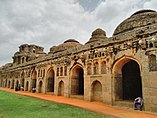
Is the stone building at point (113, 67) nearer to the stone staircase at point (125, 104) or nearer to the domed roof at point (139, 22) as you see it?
the domed roof at point (139, 22)

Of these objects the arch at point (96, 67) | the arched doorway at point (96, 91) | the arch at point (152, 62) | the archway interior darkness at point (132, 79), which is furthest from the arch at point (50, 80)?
the arch at point (152, 62)

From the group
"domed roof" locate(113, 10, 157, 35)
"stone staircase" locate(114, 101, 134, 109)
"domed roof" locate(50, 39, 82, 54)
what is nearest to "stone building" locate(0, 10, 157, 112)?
"domed roof" locate(113, 10, 157, 35)

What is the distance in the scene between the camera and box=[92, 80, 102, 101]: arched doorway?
13.9 metres

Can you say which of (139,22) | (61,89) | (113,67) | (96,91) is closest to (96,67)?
(113,67)

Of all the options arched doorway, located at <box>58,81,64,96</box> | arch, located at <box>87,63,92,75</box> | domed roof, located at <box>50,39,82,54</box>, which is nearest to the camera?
arch, located at <box>87,63,92,75</box>

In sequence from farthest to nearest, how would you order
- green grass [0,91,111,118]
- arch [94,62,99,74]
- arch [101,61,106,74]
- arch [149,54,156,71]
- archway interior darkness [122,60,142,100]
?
archway interior darkness [122,60,142,100] < arch [94,62,99,74] < arch [101,61,106,74] < arch [149,54,156,71] < green grass [0,91,111,118]

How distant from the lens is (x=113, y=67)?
500 inches

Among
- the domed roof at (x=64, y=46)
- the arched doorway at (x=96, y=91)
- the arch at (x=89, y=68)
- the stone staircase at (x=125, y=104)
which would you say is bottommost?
the stone staircase at (x=125, y=104)

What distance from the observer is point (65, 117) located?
295 inches

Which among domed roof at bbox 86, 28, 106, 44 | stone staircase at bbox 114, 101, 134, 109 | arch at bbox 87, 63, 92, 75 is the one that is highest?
domed roof at bbox 86, 28, 106, 44

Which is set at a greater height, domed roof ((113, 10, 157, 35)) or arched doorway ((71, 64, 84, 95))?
domed roof ((113, 10, 157, 35))

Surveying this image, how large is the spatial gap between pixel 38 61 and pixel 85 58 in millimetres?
11015

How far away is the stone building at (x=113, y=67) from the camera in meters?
10.3

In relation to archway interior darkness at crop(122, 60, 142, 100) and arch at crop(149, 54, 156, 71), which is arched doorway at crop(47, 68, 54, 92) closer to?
archway interior darkness at crop(122, 60, 142, 100)
